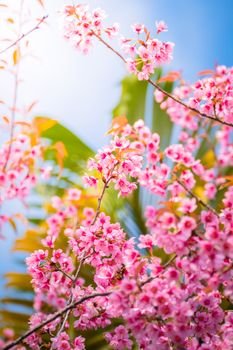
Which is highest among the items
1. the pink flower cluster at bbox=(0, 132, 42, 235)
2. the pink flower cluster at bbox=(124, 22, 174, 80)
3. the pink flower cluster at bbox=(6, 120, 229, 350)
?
the pink flower cluster at bbox=(124, 22, 174, 80)

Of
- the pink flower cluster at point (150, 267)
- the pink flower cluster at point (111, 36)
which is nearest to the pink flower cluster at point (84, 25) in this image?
the pink flower cluster at point (111, 36)

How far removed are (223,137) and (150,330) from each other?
3.59m

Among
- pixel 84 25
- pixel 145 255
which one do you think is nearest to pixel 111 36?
pixel 84 25

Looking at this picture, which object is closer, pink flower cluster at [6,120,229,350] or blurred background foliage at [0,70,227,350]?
pink flower cluster at [6,120,229,350]

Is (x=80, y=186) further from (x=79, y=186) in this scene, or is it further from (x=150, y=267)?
(x=150, y=267)

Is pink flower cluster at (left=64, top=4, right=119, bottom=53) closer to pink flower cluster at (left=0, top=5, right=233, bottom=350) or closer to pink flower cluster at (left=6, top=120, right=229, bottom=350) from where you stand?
pink flower cluster at (left=0, top=5, right=233, bottom=350)

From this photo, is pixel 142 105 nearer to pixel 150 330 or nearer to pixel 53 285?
pixel 53 285

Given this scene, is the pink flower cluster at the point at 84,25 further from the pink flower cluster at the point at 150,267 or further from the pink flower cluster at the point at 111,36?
the pink flower cluster at the point at 150,267

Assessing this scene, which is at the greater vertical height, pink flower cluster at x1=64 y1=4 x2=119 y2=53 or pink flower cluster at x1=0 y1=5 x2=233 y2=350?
pink flower cluster at x1=64 y1=4 x2=119 y2=53

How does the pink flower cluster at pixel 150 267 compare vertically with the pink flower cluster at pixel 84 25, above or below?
below

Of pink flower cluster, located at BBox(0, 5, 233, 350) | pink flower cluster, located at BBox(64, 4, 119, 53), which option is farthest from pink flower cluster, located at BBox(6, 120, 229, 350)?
pink flower cluster, located at BBox(64, 4, 119, 53)

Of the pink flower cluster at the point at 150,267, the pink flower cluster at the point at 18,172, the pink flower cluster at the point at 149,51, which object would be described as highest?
the pink flower cluster at the point at 149,51

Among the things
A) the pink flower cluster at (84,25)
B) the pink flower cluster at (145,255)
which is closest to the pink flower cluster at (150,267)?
the pink flower cluster at (145,255)

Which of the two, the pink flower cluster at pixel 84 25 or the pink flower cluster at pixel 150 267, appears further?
the pink flower cluster at pixel 84 25
